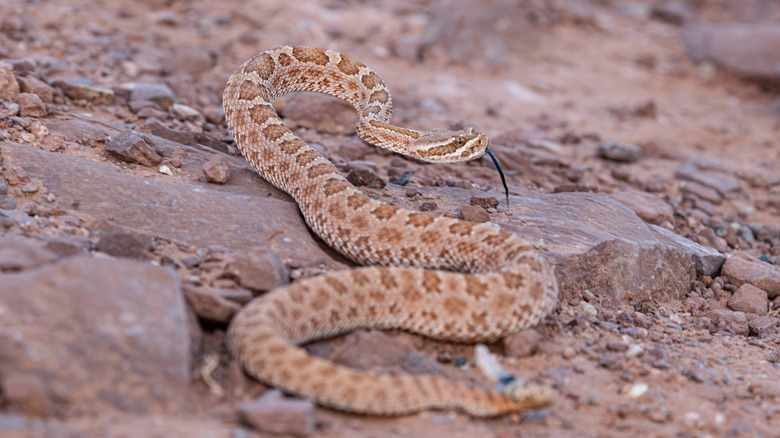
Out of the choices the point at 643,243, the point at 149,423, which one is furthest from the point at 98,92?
the point at 643,243

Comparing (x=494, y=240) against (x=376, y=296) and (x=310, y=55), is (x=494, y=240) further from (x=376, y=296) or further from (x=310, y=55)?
(x=310, y=55)

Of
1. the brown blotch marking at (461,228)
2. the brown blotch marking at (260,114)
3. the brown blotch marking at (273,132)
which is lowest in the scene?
the brown blotch marking at (461,228)

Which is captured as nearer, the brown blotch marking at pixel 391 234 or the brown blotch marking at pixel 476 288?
the brown blotch marking at pixel 476 288

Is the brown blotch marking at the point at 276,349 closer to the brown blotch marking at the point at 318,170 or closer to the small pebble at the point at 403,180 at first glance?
the brown blotch marking at the point at 318,170

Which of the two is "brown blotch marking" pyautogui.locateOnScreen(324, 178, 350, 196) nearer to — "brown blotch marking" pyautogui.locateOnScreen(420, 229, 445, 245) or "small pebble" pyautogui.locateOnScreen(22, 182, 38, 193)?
"brown blotch marking" pyautogui.locateOnScreen(420, 229, 445, 245)

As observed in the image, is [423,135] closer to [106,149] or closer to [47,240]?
[106,149]

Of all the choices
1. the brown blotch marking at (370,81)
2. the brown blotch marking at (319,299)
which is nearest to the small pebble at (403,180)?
the brown blotch marking at (370,81)
